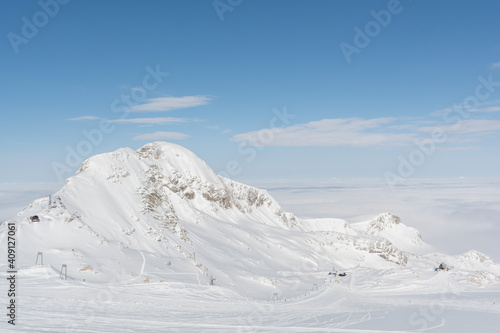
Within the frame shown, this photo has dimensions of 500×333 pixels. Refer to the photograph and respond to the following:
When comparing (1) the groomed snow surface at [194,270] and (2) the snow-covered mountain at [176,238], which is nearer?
(1) the groomed snow surface at [194,270]

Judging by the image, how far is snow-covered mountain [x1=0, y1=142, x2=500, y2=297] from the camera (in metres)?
49.5

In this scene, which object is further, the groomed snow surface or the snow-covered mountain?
the snow-covered mountain

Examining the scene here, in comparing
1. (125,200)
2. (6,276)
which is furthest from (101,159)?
(6,276)

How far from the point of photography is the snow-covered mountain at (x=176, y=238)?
4947 centimetres

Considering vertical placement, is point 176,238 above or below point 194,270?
above

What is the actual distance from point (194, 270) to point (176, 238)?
2403 cm

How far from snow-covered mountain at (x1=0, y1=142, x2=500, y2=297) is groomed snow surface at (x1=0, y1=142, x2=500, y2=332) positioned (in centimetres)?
34

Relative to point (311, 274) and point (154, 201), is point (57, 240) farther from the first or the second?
point (311, 274)

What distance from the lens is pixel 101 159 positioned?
9356 cm

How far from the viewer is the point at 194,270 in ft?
203

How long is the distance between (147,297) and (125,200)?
2150 inches

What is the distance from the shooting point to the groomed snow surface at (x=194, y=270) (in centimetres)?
2752

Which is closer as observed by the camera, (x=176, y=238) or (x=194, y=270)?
(x=194, y=270)

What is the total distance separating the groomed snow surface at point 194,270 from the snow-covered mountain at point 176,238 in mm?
342
